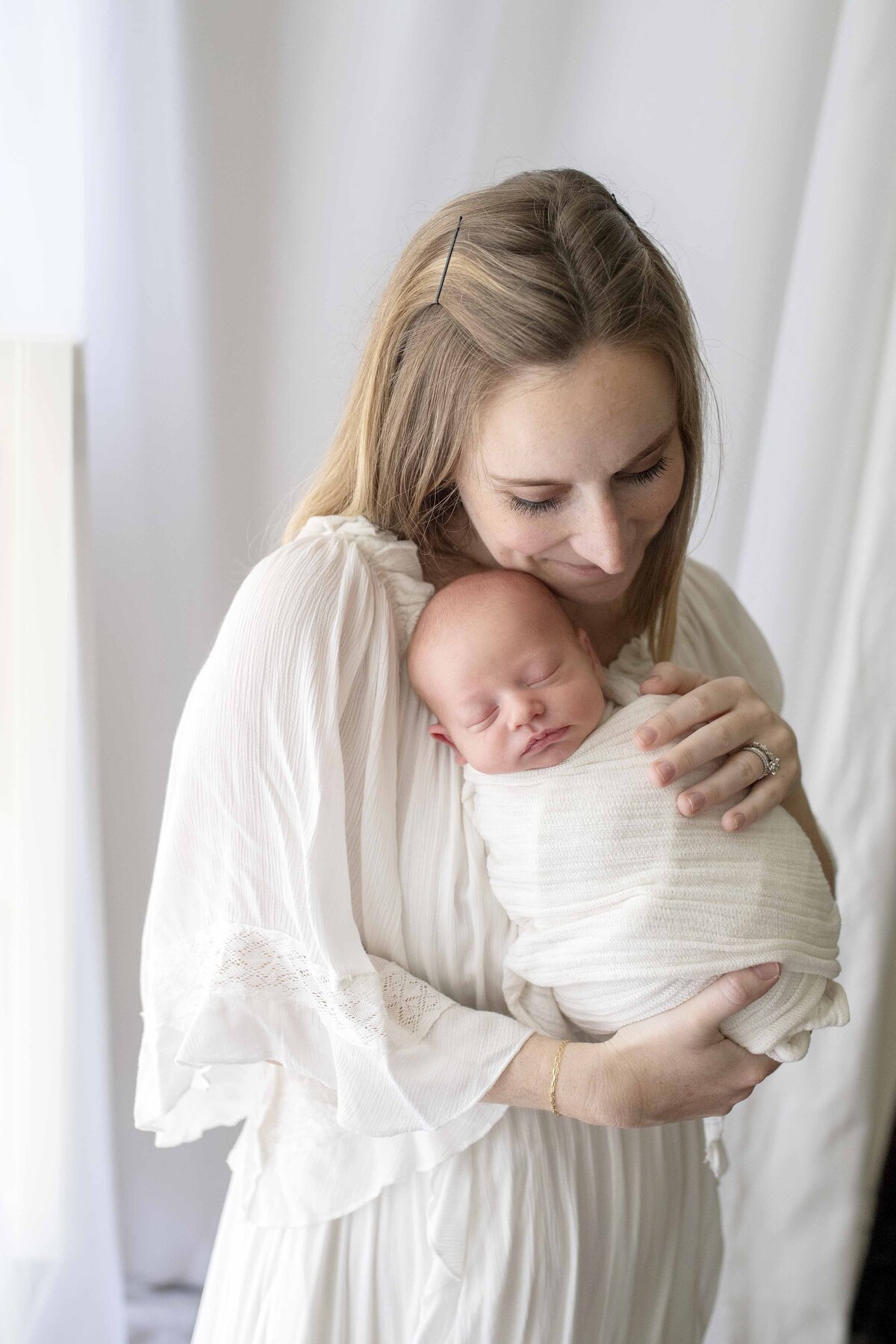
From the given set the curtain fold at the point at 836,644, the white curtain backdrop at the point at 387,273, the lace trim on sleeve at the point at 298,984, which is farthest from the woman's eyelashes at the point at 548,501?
the curtain fold at the point at 836,644

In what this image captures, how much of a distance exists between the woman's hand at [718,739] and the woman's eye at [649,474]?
182 mm

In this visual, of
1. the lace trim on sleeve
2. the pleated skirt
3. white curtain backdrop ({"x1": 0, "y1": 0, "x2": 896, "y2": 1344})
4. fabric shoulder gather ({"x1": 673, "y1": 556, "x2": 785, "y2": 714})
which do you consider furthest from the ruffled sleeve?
white curtain backdrop ({"x1": 0, "y1": 0, "x2": 896, "y2": 1344})

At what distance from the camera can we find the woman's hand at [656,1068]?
911mm

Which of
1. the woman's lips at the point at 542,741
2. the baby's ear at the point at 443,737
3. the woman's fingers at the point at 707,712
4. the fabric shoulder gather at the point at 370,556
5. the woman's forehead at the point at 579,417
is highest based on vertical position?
the woman's forehead at the point at 579,417

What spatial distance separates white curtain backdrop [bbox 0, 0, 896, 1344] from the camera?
144 cm

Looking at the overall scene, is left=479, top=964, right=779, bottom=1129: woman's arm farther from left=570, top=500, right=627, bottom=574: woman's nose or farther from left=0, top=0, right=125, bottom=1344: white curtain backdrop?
left=0, top=0, right=125, bottom=1344: white curtain backdrop

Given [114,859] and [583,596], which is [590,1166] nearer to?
[583,596]

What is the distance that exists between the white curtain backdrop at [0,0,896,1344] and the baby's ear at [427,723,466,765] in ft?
2.07

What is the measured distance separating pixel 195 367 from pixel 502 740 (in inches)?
33.2

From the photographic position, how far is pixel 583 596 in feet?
3.51

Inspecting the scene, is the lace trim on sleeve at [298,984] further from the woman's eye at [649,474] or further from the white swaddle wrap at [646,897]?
the woman's eye at [649,474]

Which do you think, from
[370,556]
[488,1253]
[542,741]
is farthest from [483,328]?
[488,1253]

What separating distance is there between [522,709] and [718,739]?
18cm

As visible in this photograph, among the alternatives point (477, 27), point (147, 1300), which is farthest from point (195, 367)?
point (147, 1300)
